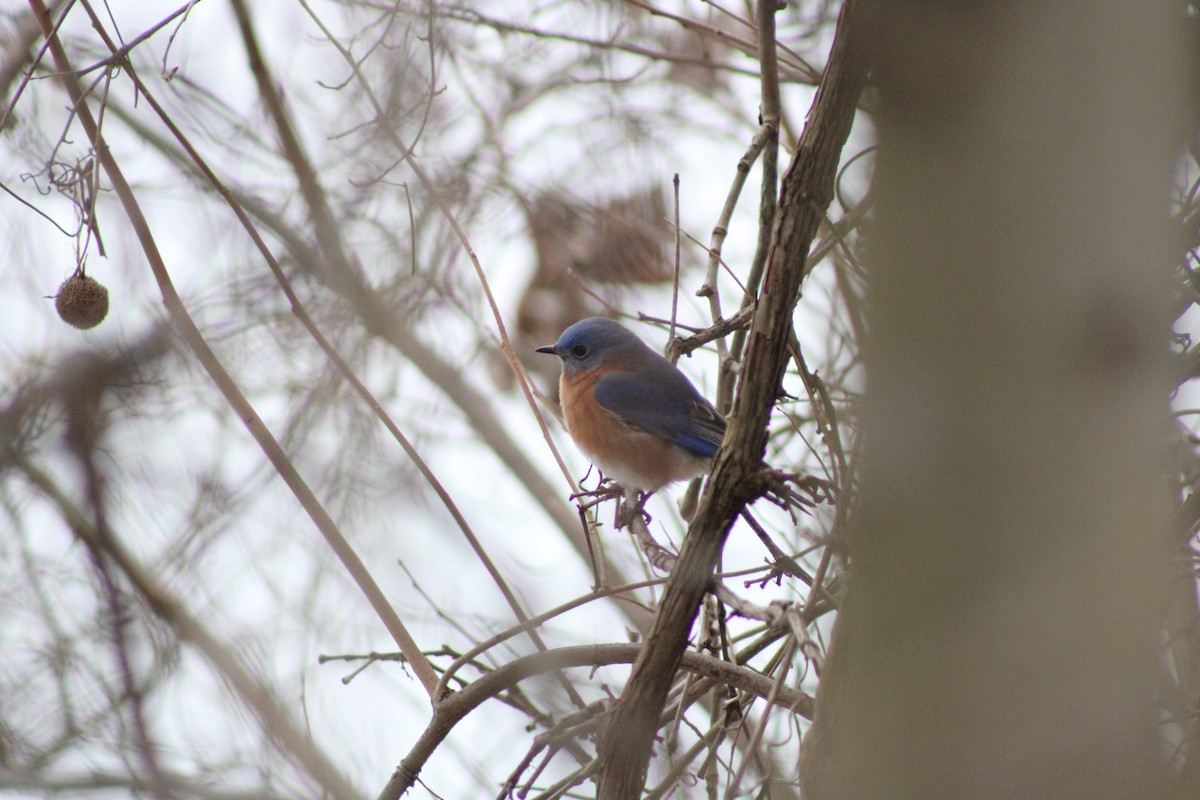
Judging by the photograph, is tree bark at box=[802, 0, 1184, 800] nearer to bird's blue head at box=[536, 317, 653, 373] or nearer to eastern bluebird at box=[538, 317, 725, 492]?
eastern bluebird at box=[538, 317, 725, 492]

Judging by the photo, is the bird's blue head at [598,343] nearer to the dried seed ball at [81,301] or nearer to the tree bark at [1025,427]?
the dried seed ball at [81,301]

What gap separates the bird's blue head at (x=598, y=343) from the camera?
528 centimetres

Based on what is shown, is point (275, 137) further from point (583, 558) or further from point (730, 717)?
point (730, 717)

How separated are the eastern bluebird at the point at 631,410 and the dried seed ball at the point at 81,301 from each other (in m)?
2.29

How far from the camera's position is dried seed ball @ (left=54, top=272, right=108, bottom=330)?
2.77 m

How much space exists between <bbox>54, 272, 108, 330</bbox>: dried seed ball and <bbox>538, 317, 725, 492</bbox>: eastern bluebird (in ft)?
7.50

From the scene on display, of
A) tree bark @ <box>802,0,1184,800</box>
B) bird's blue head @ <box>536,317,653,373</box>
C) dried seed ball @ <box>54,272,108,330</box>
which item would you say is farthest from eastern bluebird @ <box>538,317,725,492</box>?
tree bark @ <box>802,0,1184,800</box>

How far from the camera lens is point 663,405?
5000 mm

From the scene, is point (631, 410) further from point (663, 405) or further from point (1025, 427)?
point (1025, 427)

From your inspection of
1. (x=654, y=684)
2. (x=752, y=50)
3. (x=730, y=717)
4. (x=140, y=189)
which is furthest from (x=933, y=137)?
(x=140, y=189)

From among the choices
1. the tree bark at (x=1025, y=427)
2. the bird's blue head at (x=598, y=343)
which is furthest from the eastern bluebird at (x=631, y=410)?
the tree bark at (x=1025, y=427)

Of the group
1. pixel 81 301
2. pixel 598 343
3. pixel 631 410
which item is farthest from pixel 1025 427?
pixel 598 343

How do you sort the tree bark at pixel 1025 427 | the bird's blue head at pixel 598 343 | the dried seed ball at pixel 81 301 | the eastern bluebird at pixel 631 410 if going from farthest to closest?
the bird's blue head at pixel 598 343, the eastern bluebird at pixel 631 410, the dried seed ball at pixel 81 301, the tree bark at pixel 1025 427

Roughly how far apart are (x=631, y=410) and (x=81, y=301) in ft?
8.77
